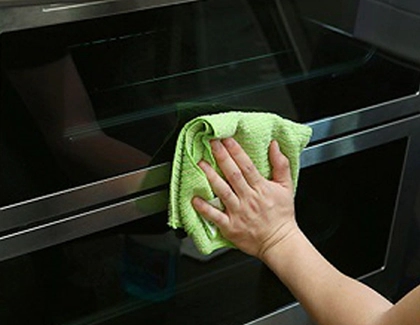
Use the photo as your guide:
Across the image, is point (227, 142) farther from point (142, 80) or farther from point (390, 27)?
point (390, 27)

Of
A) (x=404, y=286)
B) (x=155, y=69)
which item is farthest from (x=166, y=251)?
(x=404, y=286)

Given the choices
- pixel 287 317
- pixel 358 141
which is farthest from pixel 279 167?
pixel 287 317

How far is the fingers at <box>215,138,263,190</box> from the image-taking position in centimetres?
76

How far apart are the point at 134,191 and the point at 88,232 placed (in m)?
0.06

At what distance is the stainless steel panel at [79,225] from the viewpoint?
70 cm

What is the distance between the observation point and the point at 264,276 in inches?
38.5

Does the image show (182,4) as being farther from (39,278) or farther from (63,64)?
(39,278)

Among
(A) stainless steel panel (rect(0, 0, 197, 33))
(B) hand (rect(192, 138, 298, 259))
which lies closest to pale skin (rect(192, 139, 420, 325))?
(B) hand (rect(192, 138, 298, 259))

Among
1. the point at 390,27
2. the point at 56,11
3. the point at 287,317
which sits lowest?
the point at 287,317

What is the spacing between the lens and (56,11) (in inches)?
24.3

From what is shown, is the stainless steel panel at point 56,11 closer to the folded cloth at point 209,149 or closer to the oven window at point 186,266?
the folded cloth at point 209,149

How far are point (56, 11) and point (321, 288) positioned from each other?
0.37 metres

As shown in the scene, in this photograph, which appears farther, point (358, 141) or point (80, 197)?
point (358, 141)

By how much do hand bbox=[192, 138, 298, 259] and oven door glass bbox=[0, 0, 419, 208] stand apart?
48 mm
